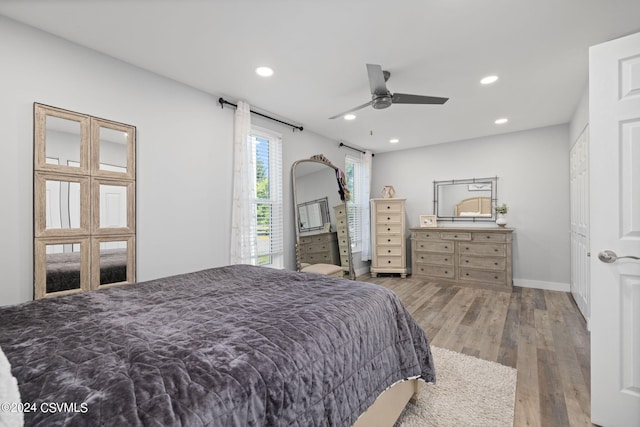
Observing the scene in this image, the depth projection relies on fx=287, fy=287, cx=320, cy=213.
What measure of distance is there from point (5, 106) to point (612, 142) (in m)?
3.68

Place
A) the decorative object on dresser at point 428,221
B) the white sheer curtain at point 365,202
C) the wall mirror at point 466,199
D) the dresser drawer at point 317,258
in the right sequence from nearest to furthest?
the dresser drawer at point 317,258 → the wall mirror at point 466,199 → the decorative object on dresser at point 428,221 → the white sheer curtain at point 365,202

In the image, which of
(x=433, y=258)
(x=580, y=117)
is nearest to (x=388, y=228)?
(x=433, y=258)

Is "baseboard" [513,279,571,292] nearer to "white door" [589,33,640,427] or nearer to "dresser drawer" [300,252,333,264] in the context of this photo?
"dresser drawer" [300,252,333,264]

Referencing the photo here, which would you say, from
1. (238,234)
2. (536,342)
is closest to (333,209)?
(238,234)

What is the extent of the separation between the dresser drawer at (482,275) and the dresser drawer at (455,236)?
522 millimetres

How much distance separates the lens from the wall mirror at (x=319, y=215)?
13.4 ft

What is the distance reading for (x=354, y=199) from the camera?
5.59 meters

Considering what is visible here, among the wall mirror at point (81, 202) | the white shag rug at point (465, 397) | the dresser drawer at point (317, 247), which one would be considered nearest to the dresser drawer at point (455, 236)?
the dresser drawer at point (317, 247)

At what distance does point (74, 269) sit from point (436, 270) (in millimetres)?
4852

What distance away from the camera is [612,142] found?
1.58 metres

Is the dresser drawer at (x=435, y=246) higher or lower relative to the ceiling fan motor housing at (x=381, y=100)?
lower

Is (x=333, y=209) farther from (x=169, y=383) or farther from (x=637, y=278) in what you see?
(x=169, y=383)

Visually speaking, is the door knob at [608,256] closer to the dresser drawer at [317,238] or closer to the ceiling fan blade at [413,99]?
the ceiling fan blade at [413,99]

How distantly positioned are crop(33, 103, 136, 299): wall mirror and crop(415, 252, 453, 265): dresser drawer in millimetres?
4396
